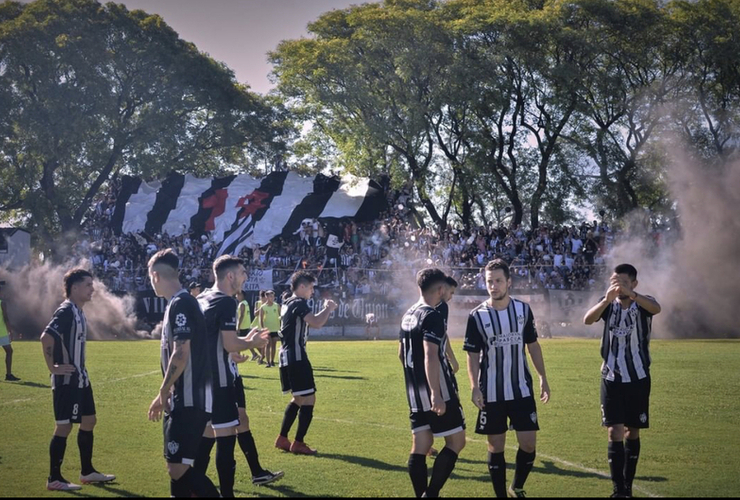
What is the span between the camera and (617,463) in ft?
24.7

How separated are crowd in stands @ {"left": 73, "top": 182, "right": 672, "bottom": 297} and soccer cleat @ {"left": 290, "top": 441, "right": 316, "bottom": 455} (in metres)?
22.0

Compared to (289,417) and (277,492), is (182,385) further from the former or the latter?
(289,417)

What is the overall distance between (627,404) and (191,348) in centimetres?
421

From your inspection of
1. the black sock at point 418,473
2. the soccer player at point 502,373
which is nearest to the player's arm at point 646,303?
the soccer player at point 502,373

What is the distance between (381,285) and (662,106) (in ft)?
62.6

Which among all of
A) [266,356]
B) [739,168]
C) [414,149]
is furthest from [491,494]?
[414,149]

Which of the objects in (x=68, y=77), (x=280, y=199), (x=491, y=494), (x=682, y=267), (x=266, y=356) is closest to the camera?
(x=491, y=494)

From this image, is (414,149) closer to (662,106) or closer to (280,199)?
(280,199)

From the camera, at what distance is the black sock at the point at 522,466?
739cm

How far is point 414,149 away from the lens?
46688 millimetres

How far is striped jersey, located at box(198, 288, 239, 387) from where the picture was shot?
7086 millimetres

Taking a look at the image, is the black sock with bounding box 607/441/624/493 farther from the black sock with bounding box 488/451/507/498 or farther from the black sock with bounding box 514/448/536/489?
the black sock with bounding box 488/451/507/498

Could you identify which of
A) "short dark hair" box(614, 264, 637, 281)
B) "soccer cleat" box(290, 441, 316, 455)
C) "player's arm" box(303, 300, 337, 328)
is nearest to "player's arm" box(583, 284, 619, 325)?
"short dark hair" box(614, 264, 637, 281)

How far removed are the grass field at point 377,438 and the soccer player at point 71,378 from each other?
39 cm
